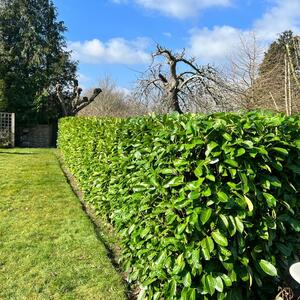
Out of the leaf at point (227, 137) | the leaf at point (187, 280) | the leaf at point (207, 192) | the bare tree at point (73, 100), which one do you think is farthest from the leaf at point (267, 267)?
the bare tree at point (73, 100)

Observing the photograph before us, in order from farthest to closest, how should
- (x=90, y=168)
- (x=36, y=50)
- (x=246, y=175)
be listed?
(x=36, y=50)
(x=90, y=168)
(x=246, y=175)

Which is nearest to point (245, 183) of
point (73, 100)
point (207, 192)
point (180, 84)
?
point (207, 192)

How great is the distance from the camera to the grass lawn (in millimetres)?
3162

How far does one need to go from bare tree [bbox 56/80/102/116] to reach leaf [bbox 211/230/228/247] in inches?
748

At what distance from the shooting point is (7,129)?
18781mm

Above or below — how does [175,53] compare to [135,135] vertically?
above

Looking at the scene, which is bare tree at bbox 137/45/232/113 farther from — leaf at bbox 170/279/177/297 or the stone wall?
the stone wall

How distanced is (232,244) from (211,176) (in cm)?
43

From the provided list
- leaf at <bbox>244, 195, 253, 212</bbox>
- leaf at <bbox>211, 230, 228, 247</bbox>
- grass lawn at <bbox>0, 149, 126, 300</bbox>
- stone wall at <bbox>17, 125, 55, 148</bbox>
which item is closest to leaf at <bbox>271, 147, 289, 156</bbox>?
leaf at <bbox>244, 195, 253, 212</bbox>

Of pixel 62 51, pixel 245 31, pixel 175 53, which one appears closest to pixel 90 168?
pixel 175 53

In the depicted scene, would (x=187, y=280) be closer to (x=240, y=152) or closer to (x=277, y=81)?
(x=240, y=152)

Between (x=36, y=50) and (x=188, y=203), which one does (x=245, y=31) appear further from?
(x=36, y=50)

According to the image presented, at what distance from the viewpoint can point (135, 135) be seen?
350cm

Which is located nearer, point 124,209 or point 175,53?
point 124,209
